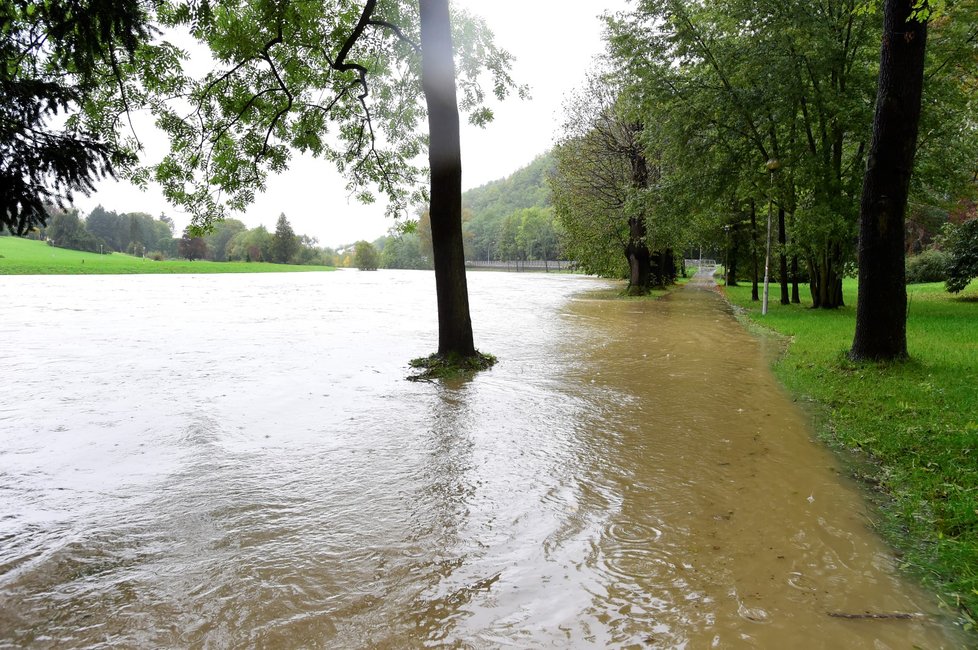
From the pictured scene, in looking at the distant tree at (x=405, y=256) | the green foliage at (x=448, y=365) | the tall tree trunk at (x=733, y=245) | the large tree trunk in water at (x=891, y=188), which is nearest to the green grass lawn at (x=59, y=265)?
the green foliage at (x=448, y=365)

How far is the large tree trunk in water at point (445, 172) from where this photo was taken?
892cm

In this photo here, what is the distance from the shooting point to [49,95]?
3822 mm

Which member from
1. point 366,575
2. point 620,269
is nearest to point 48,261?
point 620,269

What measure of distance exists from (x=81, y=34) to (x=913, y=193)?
727 inches

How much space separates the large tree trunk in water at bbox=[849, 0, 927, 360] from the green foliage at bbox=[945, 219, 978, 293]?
12.4 metres

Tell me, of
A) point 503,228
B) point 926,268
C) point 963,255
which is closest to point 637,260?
point 963,255

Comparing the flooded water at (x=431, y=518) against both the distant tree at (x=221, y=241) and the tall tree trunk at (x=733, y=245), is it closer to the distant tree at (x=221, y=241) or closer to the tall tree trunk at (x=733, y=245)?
the tall tree trunk at (x=733, y=245)

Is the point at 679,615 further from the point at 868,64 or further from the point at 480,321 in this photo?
the point at 868,64

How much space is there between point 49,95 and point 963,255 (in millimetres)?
22636

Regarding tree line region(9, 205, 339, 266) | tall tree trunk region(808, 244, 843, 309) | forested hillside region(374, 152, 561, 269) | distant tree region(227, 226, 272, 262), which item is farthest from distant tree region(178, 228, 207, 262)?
tall tree trunk region(808, 244, 843, 309)

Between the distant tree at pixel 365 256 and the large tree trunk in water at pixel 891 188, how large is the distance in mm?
116366

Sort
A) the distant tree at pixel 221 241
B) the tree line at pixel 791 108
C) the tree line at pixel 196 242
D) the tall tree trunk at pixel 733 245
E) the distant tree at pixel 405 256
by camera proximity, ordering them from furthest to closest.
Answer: the distant tree at pixel 405 256, the distant tree at pixel 221 241, the tree line at pixel 196 242, the tall tree trunk at pixel 733 245, the tree line at pixel 791 108

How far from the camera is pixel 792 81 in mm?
14727

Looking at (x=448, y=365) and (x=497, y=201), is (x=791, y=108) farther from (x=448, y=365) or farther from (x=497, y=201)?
(x=497, y=201)
